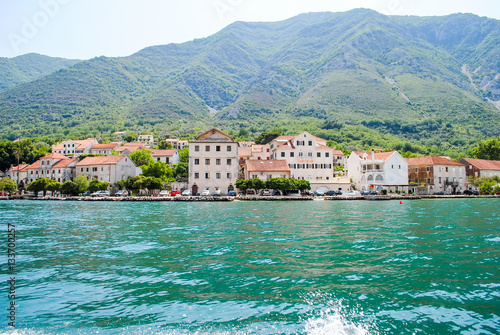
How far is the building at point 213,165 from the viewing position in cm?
6681

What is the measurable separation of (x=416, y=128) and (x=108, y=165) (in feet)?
438

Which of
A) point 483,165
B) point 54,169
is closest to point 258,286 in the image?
point 54,169

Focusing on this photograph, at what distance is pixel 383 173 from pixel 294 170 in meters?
18.1

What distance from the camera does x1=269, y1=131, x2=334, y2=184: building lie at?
72.4 metres

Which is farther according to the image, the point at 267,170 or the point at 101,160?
the point at 101,160

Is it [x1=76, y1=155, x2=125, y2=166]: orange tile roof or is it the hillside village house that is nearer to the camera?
[x1=76, y1=155, x2=125, y2=166]: orange tile roof

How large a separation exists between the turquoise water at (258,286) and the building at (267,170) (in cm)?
4932

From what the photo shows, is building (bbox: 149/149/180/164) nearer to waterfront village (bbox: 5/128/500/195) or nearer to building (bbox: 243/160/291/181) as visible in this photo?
waterfront village (bbox: 5/128/500/195)

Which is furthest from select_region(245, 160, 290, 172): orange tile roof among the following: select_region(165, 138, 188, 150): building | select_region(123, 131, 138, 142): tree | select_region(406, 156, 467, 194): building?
select_region(123, 131, 138, 142): tree

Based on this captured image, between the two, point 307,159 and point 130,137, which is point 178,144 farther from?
point 307,159

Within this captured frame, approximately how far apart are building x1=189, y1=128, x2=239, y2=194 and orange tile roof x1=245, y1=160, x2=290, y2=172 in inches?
129

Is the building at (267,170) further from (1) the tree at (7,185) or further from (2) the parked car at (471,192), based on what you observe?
(1) the tree at (7,185)

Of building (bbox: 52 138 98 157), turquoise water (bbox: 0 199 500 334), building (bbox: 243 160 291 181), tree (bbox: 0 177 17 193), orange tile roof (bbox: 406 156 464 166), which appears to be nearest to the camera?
turquoise water (bbox: 0 199 500 334)

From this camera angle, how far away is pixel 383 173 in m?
71.2
